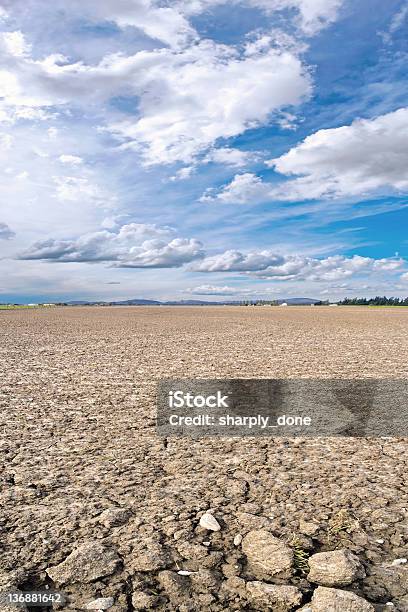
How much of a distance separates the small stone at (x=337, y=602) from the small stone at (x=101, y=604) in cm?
115

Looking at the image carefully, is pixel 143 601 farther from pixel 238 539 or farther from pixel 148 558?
pixel 238 539

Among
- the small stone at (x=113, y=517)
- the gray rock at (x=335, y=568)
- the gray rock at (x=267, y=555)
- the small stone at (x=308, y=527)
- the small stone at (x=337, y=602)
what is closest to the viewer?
the small stone at (x=337, y=602)

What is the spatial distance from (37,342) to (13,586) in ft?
57.4

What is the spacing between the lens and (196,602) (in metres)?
2.80

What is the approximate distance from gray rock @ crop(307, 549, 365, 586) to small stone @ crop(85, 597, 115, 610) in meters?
1.21

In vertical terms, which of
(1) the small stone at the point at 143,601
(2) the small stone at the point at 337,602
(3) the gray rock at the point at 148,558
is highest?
(2) the small stone at the point at 337,602

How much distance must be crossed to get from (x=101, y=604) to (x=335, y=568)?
145 cm

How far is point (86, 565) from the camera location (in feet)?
10.3

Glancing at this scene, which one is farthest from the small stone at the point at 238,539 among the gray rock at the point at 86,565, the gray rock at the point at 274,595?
the gray rock at the point at 86,565

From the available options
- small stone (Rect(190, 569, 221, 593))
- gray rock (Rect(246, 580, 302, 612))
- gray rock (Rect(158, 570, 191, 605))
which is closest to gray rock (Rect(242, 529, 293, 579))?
gray rock (Rect(246, 580, 302, 612))

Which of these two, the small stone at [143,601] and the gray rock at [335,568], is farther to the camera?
the gray rock at [335,568]

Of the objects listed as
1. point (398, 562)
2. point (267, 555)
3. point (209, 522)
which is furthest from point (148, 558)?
point (398, 562)

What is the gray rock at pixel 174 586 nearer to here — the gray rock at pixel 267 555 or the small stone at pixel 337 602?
the gray rock at pixel 267 555

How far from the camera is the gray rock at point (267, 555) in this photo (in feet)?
10.2
